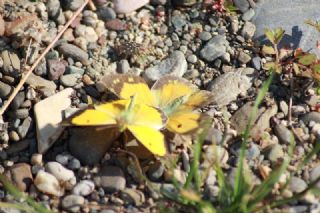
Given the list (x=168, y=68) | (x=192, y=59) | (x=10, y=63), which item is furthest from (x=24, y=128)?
(x=192, y=59)

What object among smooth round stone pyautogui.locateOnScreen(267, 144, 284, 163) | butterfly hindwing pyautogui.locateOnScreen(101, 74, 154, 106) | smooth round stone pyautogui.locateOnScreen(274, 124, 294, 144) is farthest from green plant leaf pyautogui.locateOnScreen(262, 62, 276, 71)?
butterfly hindwing pyautogui.locateOnScreen(101, 74, 154, 106)

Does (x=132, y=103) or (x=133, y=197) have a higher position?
(x=132, y=103)

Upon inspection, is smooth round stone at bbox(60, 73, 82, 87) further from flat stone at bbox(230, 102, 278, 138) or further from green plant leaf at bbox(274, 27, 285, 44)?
green plant leaf at bbox(274, 27, 285, 44)

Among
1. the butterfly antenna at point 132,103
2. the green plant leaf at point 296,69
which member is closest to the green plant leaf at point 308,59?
the green plant leaf at point 296,69

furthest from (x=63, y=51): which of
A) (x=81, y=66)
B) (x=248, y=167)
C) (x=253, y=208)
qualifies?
(x=253, y=208)

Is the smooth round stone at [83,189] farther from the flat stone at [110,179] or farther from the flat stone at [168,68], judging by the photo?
the flat stone at [168,68]

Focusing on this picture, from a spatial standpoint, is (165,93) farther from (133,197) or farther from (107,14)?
(107,14)
